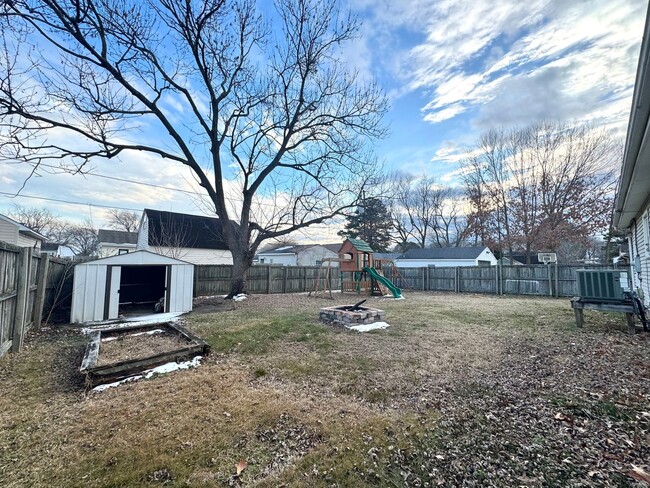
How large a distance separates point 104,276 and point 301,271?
9744 mm

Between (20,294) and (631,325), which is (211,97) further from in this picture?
(631,325)

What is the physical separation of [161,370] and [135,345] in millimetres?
1430

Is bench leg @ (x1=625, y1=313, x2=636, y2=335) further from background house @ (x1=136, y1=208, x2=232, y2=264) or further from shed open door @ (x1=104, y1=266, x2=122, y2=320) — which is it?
background house @ (x1=136, y1=208, x2=232, y2=264)

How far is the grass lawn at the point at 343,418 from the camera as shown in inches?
79.3

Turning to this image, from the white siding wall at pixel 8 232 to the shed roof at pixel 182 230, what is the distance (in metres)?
6.43

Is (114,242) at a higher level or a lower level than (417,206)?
lower

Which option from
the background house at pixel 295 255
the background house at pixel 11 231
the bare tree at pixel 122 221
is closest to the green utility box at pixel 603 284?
the background house at pixel 11 231

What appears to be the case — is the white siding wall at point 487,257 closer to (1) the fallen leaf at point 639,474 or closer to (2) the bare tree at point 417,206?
(2) the bare tree at point 417,206

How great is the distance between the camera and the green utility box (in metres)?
5.97

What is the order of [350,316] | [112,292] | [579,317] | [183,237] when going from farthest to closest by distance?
[183,237] → [112,292] → [350,316] → [579,317]

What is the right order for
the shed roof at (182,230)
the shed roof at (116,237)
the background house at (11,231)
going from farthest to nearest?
the shed roof at (116,237), the shed roof at (182,230), the background house at (11,231)

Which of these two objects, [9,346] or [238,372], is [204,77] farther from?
[238,372]

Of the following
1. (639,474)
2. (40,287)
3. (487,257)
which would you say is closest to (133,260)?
(40,287)

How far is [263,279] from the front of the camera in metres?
15.1
